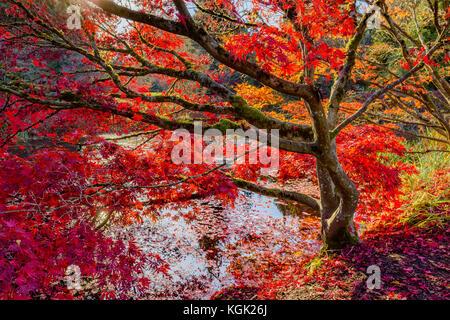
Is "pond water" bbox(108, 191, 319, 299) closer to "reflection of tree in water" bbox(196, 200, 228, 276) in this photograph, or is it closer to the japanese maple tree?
"reflection of tree in water" bbox(196, 200, 228, 276)

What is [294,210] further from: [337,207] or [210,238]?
[337,207]

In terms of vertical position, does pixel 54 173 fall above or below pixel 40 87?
below

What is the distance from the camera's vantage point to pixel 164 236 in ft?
22.5

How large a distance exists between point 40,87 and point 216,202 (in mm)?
7060

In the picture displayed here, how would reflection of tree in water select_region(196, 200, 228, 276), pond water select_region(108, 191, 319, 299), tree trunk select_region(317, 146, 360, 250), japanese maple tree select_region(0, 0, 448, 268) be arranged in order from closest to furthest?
japanese maple tree select_region(0, 0, 448, 268) < tree trunk select_region(317, 146, 360, 250) < pond water select_region(108, 191, 319, 299) < reflection of tree in water select_region(196, 200, 228, 276)

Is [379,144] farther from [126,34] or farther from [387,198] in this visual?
[126,34]

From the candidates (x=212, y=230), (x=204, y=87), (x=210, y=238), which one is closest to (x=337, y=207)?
(x=204, y=87)

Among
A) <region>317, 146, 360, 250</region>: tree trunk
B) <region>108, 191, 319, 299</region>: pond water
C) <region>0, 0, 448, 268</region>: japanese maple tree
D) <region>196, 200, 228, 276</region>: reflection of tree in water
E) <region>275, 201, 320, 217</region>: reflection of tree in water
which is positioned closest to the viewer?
<region>0, 0, 448, 268</region>: japanese maple tree

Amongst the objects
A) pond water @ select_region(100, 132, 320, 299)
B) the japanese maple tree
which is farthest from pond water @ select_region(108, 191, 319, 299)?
the japanese maple tree

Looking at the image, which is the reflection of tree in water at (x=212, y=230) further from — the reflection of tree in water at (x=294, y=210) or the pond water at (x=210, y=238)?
the reflection of tree in water at (x=294, y=210)

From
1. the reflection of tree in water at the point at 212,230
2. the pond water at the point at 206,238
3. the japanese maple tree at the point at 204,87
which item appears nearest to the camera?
the japanese maple tree at the point at 204,87

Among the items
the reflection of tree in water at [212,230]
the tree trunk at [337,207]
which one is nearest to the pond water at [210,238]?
the reflection of tree in water at [212,230]

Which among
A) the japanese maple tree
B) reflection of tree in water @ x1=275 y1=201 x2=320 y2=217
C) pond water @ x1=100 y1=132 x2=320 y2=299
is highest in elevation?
the japanese maple tree
